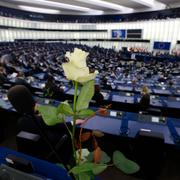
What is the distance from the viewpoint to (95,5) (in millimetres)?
23719

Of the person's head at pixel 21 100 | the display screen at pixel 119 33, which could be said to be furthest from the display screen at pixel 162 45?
the person's head at pixel 21 100

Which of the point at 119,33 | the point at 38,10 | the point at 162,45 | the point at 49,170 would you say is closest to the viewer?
the point at 49,170

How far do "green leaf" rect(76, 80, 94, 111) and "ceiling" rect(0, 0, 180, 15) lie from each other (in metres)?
21.2

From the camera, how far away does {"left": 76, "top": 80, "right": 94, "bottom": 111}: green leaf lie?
33.2 inches

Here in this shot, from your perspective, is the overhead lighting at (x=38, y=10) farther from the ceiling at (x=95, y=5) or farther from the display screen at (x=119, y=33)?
the display screen at (x=119, y=33)

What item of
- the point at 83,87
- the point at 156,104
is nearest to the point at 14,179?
the point at 83,87

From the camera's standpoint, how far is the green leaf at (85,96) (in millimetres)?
844

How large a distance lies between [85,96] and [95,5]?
25.0 m

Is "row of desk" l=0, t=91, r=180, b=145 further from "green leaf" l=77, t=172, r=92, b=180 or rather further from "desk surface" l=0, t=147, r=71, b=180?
"green leaf" l=77, t=172, r=92, b=180

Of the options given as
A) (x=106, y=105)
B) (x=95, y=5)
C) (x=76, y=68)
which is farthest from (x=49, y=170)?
(x=95, y=5)

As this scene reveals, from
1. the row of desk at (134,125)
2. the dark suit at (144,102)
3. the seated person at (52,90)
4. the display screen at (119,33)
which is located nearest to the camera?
the row of desk at (134,125)

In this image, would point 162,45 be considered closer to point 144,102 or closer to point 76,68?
point 144,102

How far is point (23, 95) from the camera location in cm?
84

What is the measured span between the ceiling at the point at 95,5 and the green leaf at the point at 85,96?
69.5 feet
